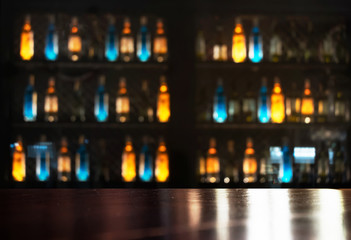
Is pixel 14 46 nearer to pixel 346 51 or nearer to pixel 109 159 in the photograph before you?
pixel 109 159

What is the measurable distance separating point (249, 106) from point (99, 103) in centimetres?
78

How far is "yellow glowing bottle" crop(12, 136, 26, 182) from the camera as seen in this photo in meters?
2.21

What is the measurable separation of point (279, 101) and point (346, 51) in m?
0.45

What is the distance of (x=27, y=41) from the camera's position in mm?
2314

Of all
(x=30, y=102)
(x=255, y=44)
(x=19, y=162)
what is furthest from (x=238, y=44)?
(x=19, y=162)

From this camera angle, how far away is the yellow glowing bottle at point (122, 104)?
2.30m

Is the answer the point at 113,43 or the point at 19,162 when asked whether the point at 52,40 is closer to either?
the point at 113,43

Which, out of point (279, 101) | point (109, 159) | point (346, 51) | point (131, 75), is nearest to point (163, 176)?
point (109, 159)

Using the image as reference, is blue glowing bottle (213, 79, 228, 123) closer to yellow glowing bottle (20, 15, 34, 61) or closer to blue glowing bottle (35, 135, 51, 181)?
blue glowing bottle (35, 135, 51, 181)

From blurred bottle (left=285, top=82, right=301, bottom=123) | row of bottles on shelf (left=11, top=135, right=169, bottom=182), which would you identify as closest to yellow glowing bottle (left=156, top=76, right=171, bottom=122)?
row of bottles on shelf (left=11, top=135, right=169, bottom=182)

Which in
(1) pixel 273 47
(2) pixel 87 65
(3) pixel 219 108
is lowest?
(3) pixel 219 108

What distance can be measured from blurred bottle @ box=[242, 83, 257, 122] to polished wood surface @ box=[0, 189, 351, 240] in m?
1.73

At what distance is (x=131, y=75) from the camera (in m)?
2.35

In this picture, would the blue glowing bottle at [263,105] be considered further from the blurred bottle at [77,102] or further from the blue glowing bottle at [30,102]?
the blue glowing bottle at [30,102]
